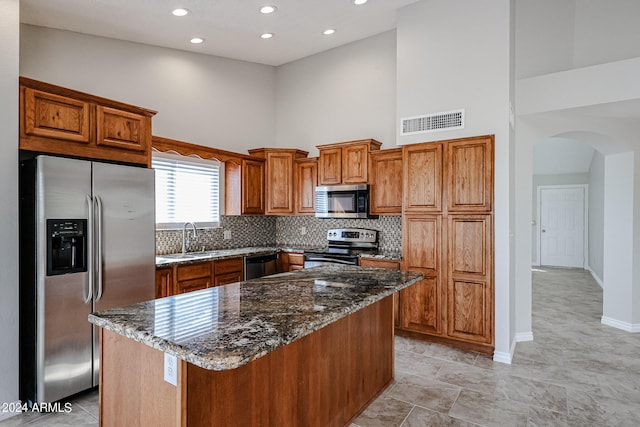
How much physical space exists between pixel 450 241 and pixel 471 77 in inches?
67.8

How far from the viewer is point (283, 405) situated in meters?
1.88

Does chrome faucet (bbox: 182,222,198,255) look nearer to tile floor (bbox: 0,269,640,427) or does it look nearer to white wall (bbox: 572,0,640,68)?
tile floor (bbox: 0,269,640,427)

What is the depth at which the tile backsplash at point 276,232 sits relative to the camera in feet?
15.0

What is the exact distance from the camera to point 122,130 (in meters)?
3.18

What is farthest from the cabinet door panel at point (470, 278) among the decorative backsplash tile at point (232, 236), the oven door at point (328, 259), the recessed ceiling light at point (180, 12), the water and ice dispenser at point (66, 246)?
the recessed ceiling light at point (180, 12)

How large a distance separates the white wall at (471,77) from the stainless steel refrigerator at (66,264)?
3073 millimetres

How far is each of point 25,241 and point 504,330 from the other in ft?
13.6

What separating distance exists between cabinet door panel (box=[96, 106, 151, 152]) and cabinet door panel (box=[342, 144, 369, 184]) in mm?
2417

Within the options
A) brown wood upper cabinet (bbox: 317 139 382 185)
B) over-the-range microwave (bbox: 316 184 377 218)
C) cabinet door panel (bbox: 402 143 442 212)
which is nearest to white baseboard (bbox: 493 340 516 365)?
cabinet door panel (bbox: 402 143 442 212)

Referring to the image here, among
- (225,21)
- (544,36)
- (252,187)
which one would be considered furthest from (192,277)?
(544,36)

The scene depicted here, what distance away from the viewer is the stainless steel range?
4652 millimetres

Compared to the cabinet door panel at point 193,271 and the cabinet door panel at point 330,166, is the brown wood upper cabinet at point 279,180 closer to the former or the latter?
the cabinet door panel at point 330,166

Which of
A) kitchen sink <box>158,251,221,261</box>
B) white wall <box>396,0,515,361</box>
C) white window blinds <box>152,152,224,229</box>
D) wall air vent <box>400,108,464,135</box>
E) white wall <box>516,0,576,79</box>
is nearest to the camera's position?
white wall <box>396,0,515,361</box>

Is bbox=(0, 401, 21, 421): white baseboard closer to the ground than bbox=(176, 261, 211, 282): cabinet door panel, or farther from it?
closer to the ground
